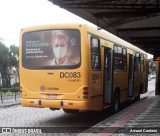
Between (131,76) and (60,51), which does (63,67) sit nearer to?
(60,51)

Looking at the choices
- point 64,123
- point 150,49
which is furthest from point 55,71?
point 150,49

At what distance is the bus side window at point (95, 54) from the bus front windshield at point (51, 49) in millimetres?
596

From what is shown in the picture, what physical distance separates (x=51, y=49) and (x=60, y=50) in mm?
328

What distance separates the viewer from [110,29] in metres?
23.0

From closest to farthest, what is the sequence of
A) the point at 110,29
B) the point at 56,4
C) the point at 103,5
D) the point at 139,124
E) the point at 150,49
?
the point at 139,124
the point at 56,4
the point at 103,5
the point at 110,29
the point at 150,49

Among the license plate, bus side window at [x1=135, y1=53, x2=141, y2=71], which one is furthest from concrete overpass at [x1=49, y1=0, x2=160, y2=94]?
the license plate

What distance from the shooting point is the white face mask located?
11.9 metres

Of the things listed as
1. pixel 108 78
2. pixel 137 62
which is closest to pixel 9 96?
pixel 137 62

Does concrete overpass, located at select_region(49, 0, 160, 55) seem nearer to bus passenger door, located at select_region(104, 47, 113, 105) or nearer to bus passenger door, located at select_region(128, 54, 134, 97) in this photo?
bus passenger door, located at select_region(128, 54, 134, 97)

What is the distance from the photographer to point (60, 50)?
12.0 meters

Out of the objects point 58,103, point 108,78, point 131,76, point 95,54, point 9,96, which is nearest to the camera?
point 58,103

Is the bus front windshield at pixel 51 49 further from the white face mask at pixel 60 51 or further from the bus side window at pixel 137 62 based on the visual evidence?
A: the bus side window at pixel 137 62

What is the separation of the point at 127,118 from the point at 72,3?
5.61 m

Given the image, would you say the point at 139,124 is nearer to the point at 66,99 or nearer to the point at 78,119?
the point at 66,99
